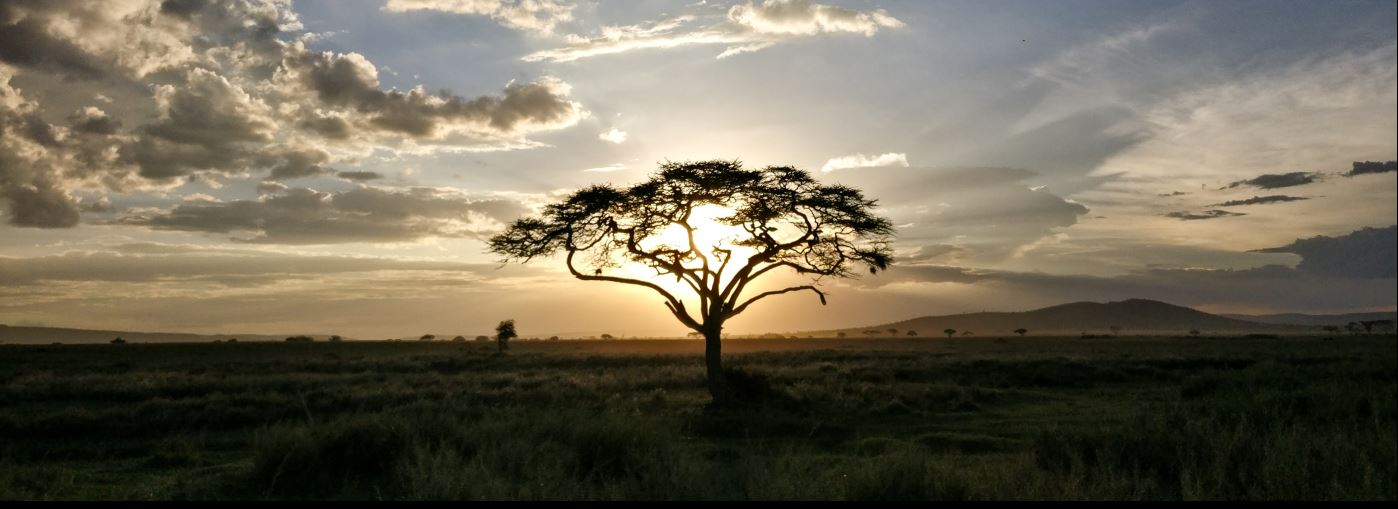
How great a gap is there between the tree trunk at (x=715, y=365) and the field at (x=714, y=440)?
2.83 feet

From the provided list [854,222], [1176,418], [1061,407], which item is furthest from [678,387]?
[1176,418]

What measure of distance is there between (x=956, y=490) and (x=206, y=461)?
44.5 ft

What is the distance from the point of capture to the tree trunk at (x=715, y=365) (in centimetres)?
2480

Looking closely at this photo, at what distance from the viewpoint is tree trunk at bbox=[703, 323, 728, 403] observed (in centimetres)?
2480

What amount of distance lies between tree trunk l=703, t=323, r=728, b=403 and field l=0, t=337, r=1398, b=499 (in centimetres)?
86

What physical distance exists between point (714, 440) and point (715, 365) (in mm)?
7943

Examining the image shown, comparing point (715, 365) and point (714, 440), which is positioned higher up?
point (715, 365)

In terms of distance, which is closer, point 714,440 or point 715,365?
point 714,440

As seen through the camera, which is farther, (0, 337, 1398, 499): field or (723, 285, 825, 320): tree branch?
(723, 285, 825, 320): tree branch

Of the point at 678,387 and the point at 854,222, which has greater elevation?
the point at 854,222

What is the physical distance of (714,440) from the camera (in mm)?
17625

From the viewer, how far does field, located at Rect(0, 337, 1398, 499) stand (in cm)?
899

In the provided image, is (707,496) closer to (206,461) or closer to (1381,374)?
(206,461)

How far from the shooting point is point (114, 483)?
12.9 meters
